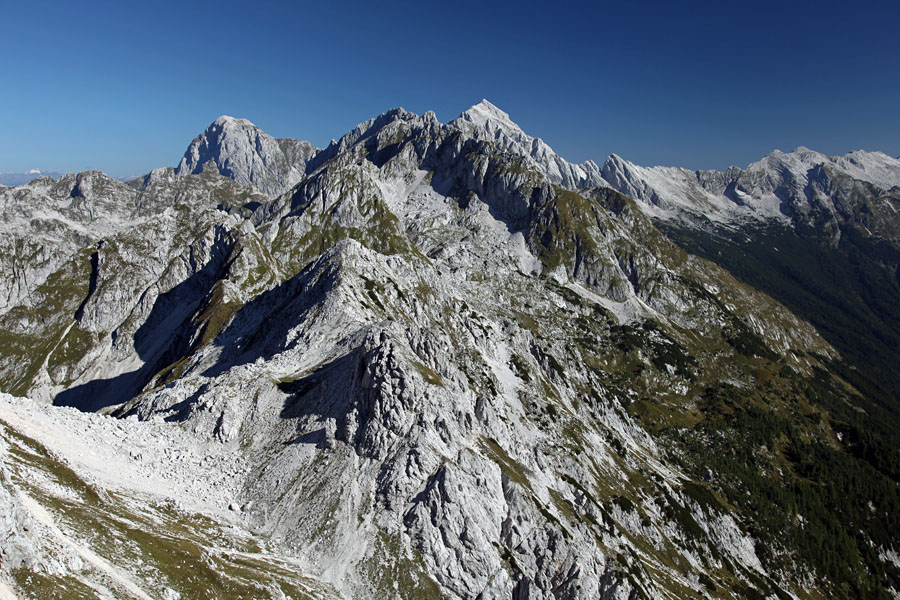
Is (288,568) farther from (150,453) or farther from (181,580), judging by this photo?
(150,453)

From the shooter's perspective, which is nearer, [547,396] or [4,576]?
[4,576]

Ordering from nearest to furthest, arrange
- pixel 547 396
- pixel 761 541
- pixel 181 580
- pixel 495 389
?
pixel 181 580 < pixel 495 389 < pixel 761 541 < pixel 547 396

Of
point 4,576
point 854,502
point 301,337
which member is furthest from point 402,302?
point 854,502

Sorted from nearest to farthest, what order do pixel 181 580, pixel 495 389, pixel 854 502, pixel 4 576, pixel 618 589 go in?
1. pixel 4 576
2. pixel 181 580
3. pixel 618 589
4. pixel 495 389
5. pixel 854 502

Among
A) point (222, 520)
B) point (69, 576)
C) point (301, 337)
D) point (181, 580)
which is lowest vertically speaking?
point (222, 520)

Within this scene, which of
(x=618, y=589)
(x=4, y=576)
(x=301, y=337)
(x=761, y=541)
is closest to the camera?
(x=4, y=576)

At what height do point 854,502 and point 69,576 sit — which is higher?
point 854,502

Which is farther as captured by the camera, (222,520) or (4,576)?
(222,520)

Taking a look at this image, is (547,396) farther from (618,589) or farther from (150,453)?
(150,453)

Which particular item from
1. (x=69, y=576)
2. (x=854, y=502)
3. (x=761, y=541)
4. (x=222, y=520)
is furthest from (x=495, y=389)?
(x=854, y=502)
